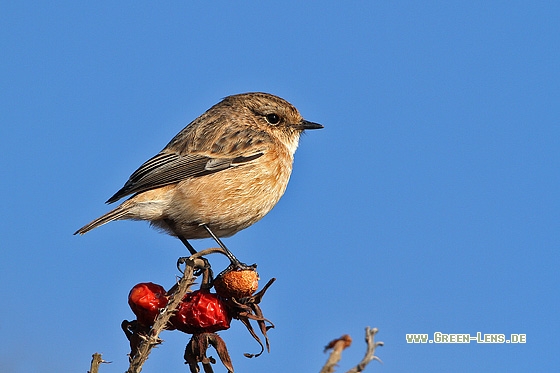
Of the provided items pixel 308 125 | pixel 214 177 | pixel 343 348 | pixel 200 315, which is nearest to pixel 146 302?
pixel 200 315

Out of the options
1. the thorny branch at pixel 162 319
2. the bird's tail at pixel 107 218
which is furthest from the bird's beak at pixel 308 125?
the thorny branch at pixel 162 319

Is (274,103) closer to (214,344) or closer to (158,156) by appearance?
(158,156)

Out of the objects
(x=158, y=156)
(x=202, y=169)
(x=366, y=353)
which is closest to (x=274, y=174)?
(x=202, y=169)

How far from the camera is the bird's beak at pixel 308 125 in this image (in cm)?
833

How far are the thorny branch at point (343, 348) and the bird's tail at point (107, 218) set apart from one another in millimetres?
4273

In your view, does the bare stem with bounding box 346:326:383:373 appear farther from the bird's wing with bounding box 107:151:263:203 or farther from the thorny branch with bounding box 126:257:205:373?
the bird's wing with bounding box 107:151:263:203

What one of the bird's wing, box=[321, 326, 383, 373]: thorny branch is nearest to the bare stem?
box=[321, 326, 383, 373]: thorny branch

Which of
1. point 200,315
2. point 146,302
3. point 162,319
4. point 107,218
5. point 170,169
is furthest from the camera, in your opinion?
point 170,169

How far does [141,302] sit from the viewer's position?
4312mm

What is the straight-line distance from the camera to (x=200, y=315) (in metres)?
4.47

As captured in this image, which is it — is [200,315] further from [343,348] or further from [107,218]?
[107,218]

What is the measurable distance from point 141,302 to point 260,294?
0.74m

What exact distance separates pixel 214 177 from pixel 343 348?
16.4 feet

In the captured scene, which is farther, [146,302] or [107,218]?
[107,218]
